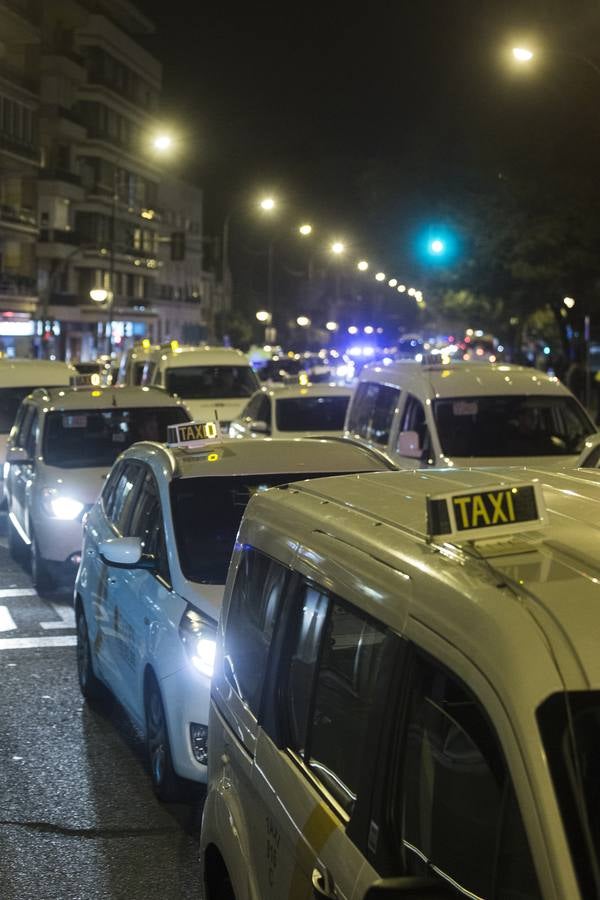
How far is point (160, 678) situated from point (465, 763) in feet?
13.8

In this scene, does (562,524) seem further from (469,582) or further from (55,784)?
(55,784)

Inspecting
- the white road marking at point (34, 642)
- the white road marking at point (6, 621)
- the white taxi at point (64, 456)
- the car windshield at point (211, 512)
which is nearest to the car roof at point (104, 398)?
the white taxi at point (64, 456)

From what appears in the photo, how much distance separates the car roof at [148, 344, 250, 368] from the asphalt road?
14548mm

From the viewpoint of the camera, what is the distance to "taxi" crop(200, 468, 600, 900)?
2562mm

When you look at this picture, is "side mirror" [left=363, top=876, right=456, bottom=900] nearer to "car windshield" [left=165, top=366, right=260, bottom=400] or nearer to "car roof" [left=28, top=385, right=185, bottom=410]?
"car roof" [left=28, top=385, right=185, bottom=410]

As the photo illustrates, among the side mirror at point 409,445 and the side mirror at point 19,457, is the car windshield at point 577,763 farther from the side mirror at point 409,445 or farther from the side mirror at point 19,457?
the side mirror at point 19,457

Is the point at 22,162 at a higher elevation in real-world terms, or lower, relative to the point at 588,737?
higher

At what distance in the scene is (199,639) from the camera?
6.81 m

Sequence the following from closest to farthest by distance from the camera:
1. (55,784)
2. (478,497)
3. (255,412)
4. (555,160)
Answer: (478,497), (55,784), (255,412), (555,160)

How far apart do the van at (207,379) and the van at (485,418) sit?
32.9 feet

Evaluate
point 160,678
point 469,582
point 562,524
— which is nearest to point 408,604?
point 469,582

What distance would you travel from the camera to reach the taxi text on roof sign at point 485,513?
3.20m

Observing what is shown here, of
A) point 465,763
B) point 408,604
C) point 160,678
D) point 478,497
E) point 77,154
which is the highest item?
point 77,154

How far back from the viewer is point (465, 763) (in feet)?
9.55
